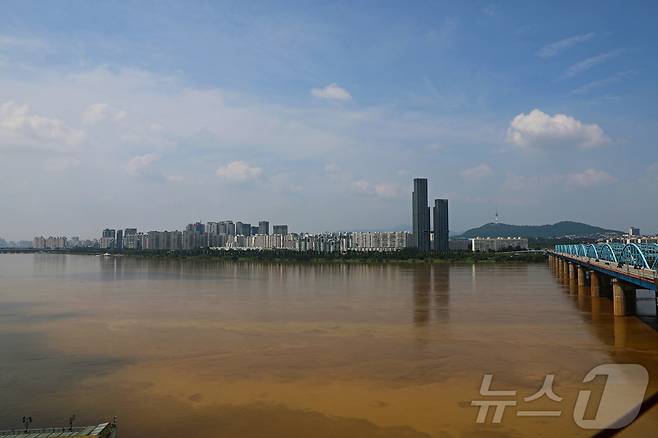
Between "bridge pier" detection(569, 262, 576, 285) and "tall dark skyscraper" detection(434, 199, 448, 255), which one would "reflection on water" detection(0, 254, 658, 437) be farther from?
"tall dark skyscraper" detection(434, 199, 448, 255)

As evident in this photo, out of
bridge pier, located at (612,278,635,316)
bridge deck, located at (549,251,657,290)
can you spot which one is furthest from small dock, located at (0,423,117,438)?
bridge pier, located at (612,278,635,316)

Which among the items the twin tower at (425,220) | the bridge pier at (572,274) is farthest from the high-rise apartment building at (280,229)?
the bridge pier at (572,274)

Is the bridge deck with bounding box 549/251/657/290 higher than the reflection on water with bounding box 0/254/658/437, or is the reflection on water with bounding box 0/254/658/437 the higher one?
the bridge deck with bounding box 549/251/657/290

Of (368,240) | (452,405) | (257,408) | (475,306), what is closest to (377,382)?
(452,405)

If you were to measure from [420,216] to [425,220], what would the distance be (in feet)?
6.69

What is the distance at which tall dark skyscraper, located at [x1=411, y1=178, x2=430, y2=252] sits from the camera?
146 meters

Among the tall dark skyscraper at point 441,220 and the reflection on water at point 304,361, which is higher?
the tall dark skyscraper at point 441,220

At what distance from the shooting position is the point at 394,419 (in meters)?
10.1

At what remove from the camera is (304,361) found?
14953 mm

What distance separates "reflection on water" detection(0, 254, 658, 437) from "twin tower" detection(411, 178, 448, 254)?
117254 millimetres

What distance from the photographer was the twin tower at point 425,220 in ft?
480

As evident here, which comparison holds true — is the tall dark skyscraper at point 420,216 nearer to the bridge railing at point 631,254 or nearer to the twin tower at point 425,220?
the twin tower at point 425,220

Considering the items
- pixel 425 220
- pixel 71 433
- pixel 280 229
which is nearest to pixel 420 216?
pixel 425 220

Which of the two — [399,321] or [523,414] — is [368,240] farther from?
[523,414]
